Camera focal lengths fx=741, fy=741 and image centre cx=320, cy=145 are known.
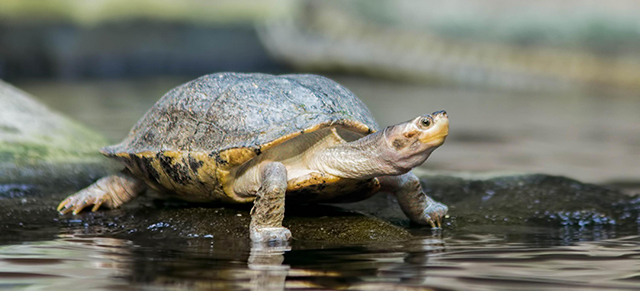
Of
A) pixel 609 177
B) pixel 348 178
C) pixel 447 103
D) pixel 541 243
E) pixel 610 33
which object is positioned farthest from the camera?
pixel 610 33

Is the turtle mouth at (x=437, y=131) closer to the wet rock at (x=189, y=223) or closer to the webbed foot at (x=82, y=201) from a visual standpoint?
the wet rock at (x=189, y=223)

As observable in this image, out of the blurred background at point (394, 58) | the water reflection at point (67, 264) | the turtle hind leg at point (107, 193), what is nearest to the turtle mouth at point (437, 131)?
the water reflection at point (67, 264)

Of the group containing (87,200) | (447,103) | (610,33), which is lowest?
(87,200)

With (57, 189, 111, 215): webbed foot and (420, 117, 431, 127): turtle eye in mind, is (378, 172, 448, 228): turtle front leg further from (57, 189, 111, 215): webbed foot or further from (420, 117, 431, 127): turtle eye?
(57, 189, 111, 215): webbed foot

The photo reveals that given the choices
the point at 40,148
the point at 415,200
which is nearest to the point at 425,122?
the point at 415,200

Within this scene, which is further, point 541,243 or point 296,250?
point 541,243

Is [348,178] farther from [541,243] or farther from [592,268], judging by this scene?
[592,268]

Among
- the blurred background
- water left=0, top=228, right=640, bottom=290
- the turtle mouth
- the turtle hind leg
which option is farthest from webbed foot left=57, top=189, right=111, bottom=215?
the blurred background

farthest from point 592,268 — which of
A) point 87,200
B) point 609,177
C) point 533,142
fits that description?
point 533,142
